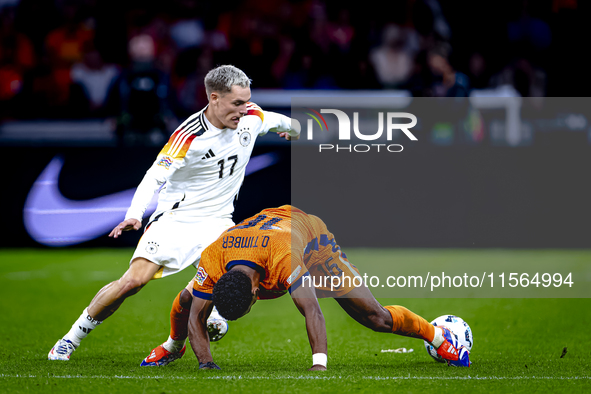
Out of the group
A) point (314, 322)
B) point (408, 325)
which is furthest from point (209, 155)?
point (408, 325)

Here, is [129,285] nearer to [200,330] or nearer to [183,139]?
[200,330]

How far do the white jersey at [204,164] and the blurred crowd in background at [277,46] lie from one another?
5.41 m

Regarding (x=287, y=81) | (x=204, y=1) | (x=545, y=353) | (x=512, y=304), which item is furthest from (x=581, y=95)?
(x=545, y=353)

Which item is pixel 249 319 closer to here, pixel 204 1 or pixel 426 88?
pixel 426 88

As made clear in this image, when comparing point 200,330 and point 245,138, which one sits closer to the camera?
point 200,330

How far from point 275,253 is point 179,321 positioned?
0.99 metres

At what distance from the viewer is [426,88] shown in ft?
37.1

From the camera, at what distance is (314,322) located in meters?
4.85

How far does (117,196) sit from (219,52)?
9.94 feet

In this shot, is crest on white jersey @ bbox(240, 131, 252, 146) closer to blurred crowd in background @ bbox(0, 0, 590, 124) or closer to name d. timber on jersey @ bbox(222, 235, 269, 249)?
name d. timber on jersey @ bbox(222, 235, 269, 249)

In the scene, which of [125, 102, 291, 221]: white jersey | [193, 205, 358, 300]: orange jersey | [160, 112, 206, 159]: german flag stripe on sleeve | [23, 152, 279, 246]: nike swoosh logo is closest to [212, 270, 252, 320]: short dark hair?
[193, 205, 358, 300]: orange jersey

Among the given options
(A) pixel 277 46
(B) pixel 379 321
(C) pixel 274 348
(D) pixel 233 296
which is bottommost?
(C) pixel 274 348

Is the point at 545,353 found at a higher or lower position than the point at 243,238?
lower

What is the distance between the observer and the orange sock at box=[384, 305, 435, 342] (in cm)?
530
